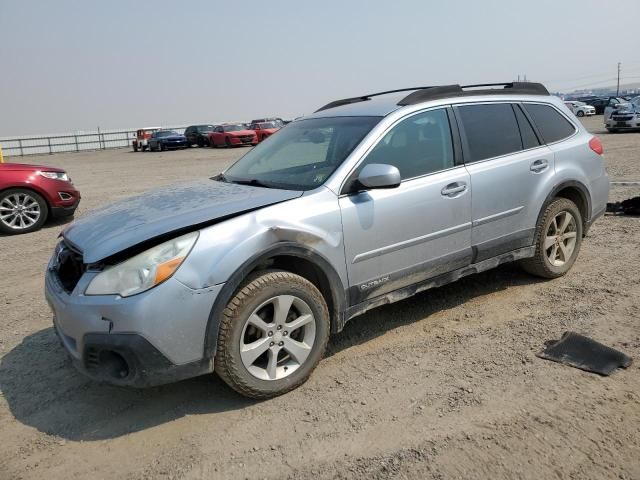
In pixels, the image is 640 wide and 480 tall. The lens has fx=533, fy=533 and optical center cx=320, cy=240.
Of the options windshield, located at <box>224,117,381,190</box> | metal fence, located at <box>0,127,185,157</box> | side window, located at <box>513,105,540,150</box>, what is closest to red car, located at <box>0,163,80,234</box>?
windshield, located at <box>224,117,381,190</box>

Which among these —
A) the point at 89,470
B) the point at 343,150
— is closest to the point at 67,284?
the point at 89,470

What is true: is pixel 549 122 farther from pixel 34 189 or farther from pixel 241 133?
pixel 241 133

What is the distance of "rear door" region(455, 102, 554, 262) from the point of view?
4137 mm

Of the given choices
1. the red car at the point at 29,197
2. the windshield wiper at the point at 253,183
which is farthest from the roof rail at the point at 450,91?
the red car at the point at 29,197

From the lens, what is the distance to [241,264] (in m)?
2.96

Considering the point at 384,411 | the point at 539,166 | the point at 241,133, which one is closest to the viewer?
the point at 384,411

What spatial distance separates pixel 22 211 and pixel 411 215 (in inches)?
281

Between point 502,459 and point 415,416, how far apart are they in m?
0.53

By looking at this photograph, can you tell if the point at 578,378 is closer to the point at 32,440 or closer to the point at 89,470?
the point at 89,470

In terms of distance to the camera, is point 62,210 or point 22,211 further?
point 62,210

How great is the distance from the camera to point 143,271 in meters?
2.81

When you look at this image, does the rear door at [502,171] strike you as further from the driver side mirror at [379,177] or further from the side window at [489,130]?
the driver side mirror at [379,177]

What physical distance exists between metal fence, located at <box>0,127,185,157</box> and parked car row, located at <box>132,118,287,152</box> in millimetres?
9298

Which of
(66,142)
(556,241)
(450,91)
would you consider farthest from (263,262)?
(66,142)
